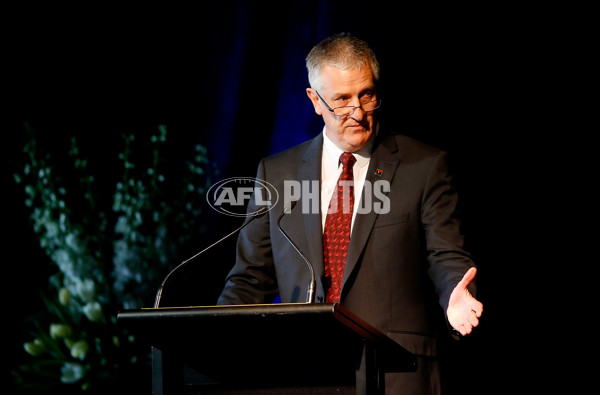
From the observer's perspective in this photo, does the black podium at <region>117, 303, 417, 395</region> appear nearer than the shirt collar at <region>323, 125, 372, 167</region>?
Yes

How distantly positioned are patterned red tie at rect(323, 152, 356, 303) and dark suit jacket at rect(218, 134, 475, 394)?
4 cm

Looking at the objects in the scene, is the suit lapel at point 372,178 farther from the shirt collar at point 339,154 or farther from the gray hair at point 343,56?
the gray hair at point 343,56

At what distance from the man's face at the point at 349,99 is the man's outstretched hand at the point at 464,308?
0.78 meters

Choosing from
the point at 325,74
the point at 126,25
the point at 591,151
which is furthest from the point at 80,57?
the point at 591,151

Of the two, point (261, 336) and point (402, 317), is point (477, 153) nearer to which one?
point (402, 317)

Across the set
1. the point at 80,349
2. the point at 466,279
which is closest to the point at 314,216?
the point at 466,279

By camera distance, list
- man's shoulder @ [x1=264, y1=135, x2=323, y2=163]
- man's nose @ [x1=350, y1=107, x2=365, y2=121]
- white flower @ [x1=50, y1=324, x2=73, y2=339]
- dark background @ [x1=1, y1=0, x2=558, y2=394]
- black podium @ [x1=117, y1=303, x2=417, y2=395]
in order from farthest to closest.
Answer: white flower @ [x1=50, y1=324, x2=73, y2=339]
dark background @ [x1=1, y1=0, x2=558, y2=394]
man's shoulder @ [x1=264, y1=135, x2=323, y2=163]
man's nose @ [x1=350, y1=107, x2=365, y2=121]
black podium @ [x1=117, y1=303, x2=417, y2=395]

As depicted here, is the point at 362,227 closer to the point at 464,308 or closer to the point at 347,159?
the point at 347,159

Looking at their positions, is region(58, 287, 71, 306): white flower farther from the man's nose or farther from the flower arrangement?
the man's nose

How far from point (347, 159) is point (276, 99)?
3.93ft

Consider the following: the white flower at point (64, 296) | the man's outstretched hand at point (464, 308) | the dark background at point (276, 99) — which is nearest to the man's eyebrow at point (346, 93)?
the dark background at point (276, 99)

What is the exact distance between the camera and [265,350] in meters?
1.76

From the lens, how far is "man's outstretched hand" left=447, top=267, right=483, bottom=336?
1824mm

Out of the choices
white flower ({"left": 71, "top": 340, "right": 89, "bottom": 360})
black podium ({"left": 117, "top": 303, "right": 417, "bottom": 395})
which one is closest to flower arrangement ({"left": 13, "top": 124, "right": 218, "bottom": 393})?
white flower ({"left": 71, "top": 340, "right": 89, "bottom": 360})
